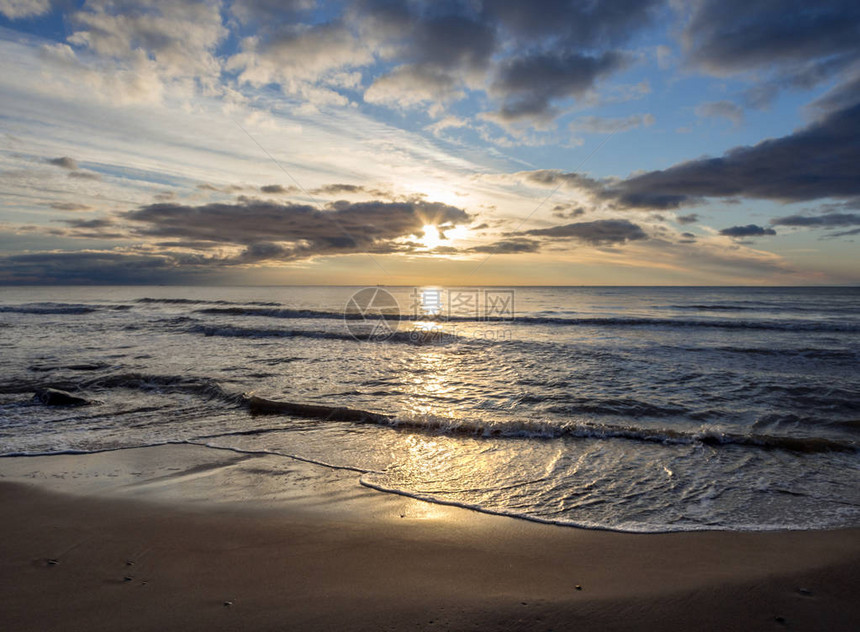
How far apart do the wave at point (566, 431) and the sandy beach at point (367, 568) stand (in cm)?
281

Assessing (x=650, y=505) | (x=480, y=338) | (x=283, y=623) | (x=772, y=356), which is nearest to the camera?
(x=283, y=623)

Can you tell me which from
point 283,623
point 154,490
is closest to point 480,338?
point 154,490

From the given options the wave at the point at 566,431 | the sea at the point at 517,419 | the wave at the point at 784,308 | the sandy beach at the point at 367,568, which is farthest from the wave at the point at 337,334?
the wave at the point at 784,308

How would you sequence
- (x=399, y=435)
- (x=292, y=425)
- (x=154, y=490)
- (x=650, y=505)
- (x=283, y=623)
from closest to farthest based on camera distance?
(x=283, y=623)
(x=650, y=505)
(x=154, y=490)
(x=399, y=435)
(x=292, y=425)

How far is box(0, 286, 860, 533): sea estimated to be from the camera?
16.5 ft

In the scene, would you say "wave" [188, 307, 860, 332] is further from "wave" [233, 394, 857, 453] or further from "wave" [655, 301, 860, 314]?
"wave" [233, 394, 857, 453]

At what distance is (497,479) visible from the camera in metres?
5.46

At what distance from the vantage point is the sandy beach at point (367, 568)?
2.87 m

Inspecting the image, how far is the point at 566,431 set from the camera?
24.0 feet

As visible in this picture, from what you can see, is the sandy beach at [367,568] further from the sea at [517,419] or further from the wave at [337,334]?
the wave at [337,334]

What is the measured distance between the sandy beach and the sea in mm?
482

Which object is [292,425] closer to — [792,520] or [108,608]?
[108,608]

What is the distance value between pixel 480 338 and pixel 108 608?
19.3 meters

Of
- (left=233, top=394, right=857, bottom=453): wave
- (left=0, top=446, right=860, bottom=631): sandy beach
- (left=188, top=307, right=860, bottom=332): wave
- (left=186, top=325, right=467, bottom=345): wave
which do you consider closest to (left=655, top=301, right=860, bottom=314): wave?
(left=188, top=307, right=860, bottom=332): wave
